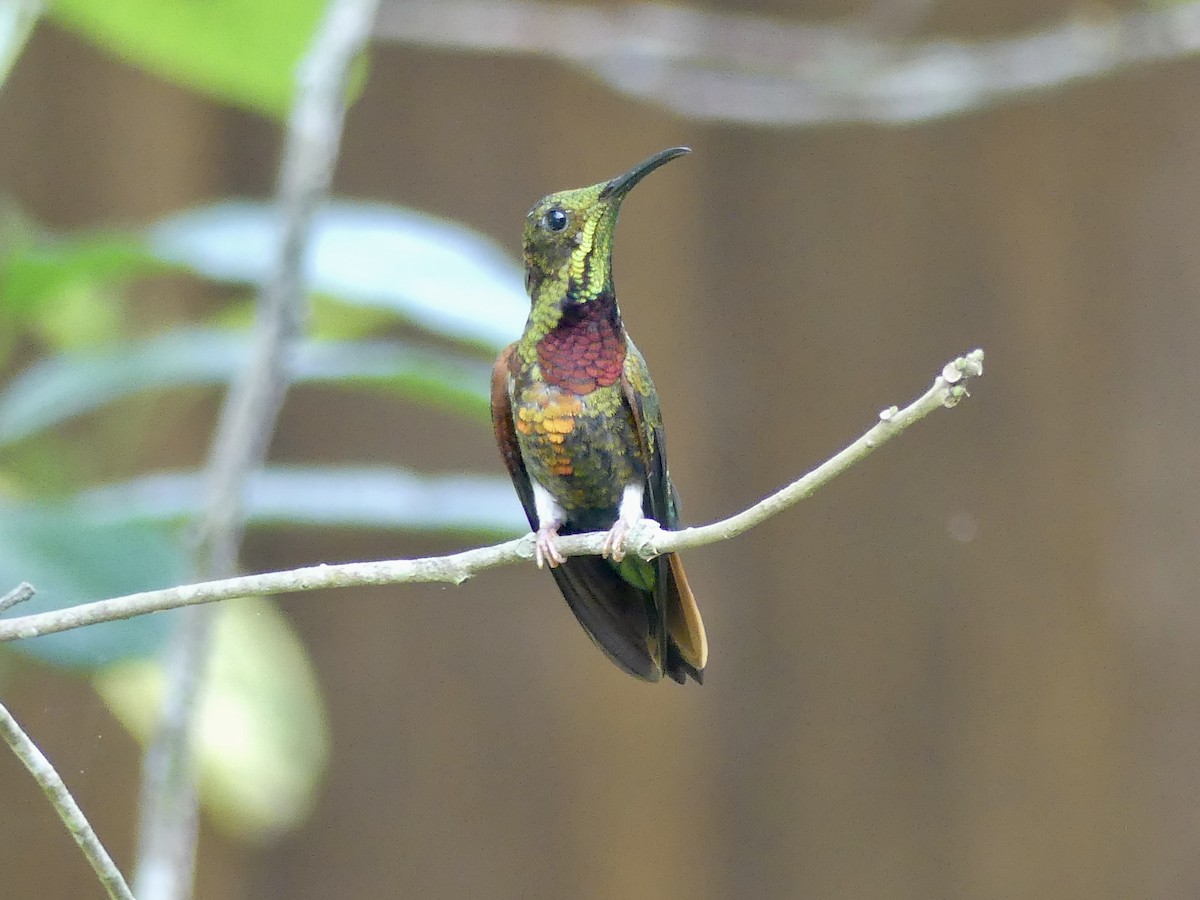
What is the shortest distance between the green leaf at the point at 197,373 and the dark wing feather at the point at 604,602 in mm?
575

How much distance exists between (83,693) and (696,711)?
3.66 ft

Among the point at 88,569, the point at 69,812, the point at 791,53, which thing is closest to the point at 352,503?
the point at 88,569

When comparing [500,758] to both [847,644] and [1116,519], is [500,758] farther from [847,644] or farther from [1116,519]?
[1116,519]

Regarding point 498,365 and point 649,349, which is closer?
point 498,365

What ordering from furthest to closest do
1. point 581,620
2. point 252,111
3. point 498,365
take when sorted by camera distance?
1. point 252,111
2. point 498,365
3. point 581,620

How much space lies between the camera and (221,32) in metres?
1.52

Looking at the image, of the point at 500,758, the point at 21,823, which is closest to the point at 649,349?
the point at 500,758

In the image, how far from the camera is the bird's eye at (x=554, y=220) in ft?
2.66

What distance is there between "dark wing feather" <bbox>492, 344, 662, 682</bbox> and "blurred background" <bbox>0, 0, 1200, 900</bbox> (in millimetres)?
1412

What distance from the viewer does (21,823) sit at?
7.32 feet

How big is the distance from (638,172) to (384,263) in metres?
0.92

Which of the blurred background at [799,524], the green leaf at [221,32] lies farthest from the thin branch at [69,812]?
the blurred background at [799,524]

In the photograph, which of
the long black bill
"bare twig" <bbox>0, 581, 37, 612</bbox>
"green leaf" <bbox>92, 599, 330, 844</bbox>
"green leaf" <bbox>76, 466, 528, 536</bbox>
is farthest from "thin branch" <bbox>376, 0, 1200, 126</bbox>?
"bare twig" <bbox>0, 581, 37, 612</bbox>

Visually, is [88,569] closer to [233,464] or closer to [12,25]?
[233,464]
